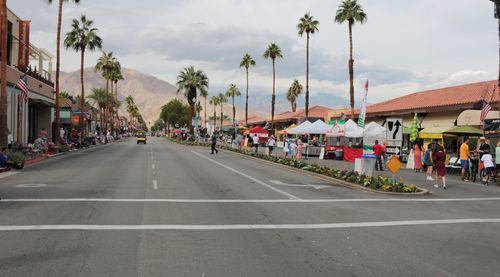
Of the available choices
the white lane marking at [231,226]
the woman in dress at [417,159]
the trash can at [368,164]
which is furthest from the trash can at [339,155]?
the white lane marking at [231,226]

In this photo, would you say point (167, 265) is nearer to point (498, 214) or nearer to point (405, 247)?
point (405, 247)

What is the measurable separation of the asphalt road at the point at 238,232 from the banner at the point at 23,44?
87.7ft

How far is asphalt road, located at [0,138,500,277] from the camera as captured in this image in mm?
6484

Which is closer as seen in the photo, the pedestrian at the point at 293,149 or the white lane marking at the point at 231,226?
the white lane marking at the point at 231,226

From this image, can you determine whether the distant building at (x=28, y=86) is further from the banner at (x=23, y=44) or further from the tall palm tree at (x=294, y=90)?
the tall palm tree at (x=294, y=90)

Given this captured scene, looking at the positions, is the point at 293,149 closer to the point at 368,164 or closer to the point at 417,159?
the point at 417,159

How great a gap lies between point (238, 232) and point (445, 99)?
102 ft

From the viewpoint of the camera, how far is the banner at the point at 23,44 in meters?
38.9

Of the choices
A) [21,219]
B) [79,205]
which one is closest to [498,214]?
[79,205]

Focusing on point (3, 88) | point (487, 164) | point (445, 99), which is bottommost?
point (487, 164)

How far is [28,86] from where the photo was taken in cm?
3691

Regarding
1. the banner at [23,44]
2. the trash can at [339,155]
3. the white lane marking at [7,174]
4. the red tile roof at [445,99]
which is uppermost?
the banner at [23,44]

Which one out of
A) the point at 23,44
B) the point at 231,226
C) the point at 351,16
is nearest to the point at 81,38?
the point at 23,44

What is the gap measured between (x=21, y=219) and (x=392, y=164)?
11.7 meters
